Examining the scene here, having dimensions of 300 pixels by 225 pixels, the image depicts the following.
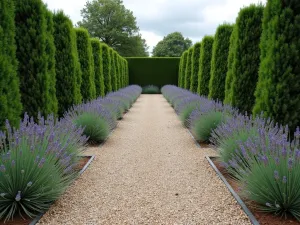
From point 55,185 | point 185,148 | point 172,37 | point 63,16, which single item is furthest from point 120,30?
point 55,185

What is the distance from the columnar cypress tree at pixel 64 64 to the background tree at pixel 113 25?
35.5m

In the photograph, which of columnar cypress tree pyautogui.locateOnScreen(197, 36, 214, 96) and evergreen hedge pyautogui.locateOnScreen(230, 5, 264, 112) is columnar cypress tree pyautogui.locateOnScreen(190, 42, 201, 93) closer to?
columnar cypress tree pyautogui.locateOnScreen(197, 36, 214, 96)

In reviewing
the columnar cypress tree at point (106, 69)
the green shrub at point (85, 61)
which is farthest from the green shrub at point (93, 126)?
the columnar cypress tree at point (106, 69)

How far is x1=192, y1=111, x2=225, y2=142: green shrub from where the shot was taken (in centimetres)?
675

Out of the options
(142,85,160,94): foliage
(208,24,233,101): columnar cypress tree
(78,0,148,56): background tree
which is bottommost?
(142,85,160,94): foliage

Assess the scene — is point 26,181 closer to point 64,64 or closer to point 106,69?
point 64,64

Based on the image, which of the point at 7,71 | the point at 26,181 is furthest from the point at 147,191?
the point at 7,71

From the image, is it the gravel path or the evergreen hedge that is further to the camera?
the evergreen hedge

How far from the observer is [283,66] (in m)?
5.55

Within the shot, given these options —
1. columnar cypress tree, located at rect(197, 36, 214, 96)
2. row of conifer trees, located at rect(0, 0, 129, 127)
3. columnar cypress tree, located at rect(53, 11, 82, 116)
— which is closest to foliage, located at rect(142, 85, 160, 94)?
columnar cypress tree, located at rect(197, 36, 214, 96)

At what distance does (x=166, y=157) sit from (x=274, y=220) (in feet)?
9.53

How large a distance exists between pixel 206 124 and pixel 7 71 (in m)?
3.79

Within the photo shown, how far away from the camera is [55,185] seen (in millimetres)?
3416

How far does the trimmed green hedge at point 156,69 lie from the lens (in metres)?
30.9
